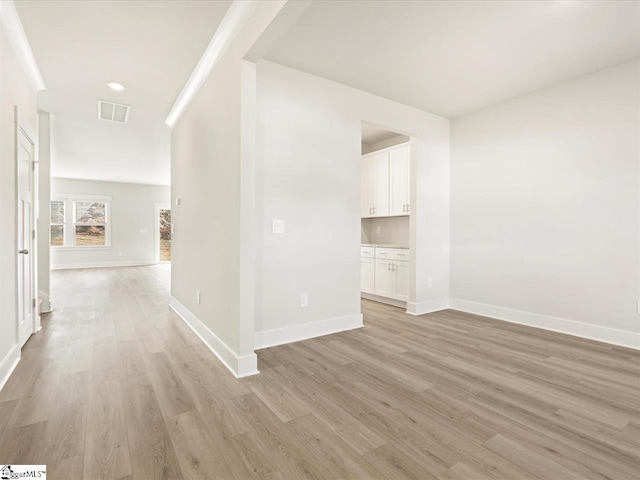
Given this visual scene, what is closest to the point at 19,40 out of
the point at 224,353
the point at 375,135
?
the point at 224,353

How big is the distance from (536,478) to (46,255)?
18.4 feet

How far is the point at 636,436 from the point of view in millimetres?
1723

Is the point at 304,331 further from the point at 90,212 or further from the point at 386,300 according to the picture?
the point at 90,212

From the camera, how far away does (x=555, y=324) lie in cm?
363

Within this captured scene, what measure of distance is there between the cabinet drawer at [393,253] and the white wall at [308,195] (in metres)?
1.17

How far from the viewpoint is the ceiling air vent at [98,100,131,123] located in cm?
416

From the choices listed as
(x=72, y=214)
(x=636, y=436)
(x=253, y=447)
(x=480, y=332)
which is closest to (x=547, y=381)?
(x=636, y=436)

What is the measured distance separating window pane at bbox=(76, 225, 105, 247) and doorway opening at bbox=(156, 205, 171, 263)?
1578 mm

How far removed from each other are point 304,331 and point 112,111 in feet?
13.0

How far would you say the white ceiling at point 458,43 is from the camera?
239 centimetres

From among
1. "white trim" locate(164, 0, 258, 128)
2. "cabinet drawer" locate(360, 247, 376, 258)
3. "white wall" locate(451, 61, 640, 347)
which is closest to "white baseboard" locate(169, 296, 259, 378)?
"white trim" locate(164, 0, 258, 128)

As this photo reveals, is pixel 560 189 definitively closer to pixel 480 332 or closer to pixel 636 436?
pixel 480 332

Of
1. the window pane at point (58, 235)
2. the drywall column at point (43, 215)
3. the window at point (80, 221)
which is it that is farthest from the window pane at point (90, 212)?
the drywall column at point (43, 215)

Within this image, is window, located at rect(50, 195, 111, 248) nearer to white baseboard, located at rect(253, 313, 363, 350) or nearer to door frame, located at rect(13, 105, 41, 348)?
door frame, located at rect(13, 105, 41, 348)
